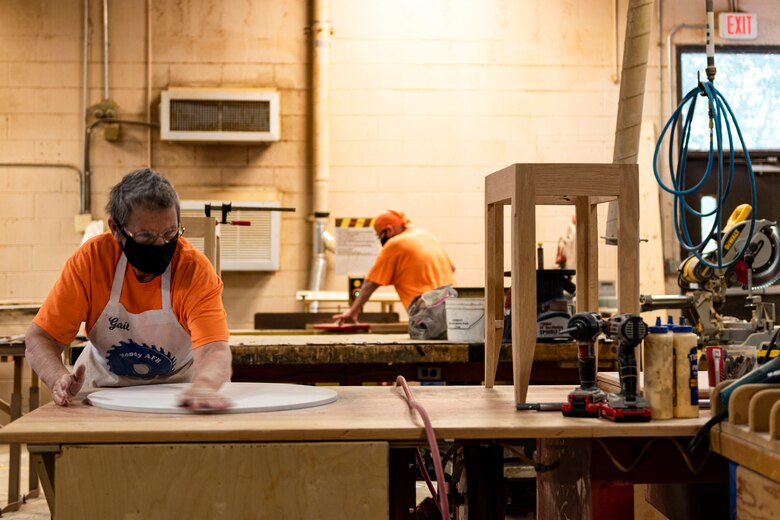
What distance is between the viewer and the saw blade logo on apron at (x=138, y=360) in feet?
7.19

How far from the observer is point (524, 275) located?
186cm

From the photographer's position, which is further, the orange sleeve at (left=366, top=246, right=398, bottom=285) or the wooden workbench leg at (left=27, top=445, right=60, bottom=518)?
the orange sleeve at (left=366, top=246, right=398, bottom=285)

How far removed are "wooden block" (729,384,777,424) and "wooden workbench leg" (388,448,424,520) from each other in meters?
0.66

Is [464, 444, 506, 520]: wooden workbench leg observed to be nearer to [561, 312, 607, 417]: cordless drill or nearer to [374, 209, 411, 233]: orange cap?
[561, 312, 607, 417]: cordless drill

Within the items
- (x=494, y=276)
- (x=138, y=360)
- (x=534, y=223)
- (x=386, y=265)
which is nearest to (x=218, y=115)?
(x=386, y=265)

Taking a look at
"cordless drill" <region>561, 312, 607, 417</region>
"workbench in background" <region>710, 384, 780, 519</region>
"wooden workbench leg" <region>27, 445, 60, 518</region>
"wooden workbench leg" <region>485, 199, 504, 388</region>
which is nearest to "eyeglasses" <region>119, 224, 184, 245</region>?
"wooden workbench leg" <region>27, 445, 60, 518</region>

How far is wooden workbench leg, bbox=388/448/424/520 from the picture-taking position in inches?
73.6

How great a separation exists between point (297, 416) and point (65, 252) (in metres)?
5.30

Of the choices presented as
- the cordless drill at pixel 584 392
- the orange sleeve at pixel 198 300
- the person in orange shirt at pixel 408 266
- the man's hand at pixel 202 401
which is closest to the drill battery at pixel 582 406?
the cordless drill at pixel 584 392

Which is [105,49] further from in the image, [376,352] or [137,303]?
[137,303]

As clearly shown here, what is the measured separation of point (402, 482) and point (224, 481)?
472mm

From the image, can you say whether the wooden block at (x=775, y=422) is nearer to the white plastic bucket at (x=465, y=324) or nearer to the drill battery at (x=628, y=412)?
the drill battery at (x=628, y=412)

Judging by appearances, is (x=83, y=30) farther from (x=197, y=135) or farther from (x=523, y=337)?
(x=523, y=337)

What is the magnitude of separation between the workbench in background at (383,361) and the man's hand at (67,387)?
153 cm
